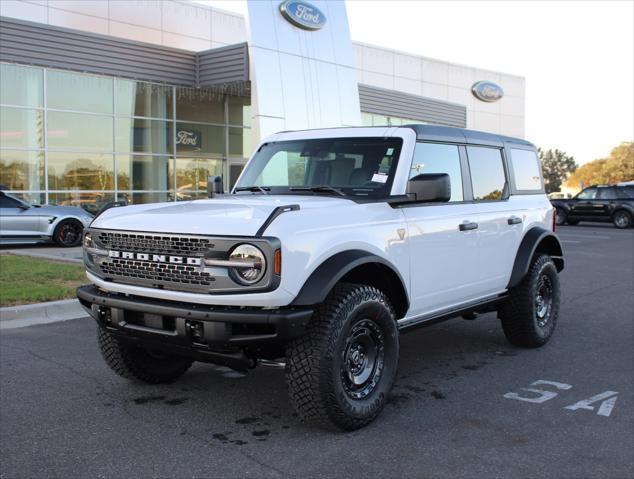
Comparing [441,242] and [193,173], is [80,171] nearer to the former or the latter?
[193,173]

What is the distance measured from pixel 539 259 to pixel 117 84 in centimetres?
1841

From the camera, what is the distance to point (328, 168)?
17.5 feet

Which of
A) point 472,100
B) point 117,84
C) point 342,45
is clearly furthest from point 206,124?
point 472,100

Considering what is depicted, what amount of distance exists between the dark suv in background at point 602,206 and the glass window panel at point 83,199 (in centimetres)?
1717

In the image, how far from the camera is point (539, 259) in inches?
256

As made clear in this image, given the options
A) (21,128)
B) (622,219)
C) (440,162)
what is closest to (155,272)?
(440,162)

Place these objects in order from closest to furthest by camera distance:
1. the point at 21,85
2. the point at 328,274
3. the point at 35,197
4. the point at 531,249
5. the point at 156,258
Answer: the point at 328,274 < the point at 156,258 < the point at 531,249 < the point at 21,85 < the point at 35,197

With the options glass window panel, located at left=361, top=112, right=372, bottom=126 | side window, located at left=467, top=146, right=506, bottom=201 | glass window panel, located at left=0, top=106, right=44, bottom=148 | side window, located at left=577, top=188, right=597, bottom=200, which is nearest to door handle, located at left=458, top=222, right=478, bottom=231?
side window, located at left=467, top=146, right=506, bottom=201

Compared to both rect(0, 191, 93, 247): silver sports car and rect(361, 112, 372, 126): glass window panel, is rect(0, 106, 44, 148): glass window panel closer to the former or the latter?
rect(0, 191, 93, 247): silver sports car

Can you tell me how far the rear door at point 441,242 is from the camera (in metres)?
4.93

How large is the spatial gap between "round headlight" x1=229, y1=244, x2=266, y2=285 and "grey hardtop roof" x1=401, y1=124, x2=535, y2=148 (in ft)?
6.51

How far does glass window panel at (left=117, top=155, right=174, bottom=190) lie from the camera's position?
22500 mm

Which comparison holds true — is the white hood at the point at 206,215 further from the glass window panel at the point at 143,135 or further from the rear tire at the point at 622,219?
the rear tire at the point at 622,219

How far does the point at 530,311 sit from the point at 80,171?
1797 cm
